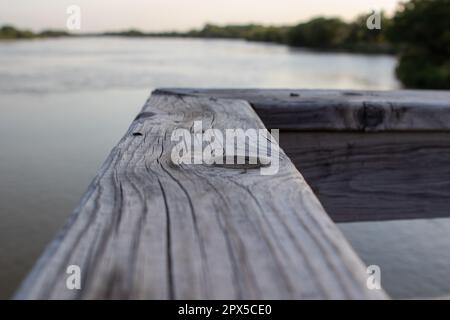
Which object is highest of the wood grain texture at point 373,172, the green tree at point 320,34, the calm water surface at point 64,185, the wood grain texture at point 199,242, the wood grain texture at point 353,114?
the green tree at point 320,34

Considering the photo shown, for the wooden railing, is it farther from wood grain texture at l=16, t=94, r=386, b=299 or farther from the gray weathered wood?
the gray weathered wood

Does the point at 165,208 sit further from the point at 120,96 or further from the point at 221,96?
the point at 120,96

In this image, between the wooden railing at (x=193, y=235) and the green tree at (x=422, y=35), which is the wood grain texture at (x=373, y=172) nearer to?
the wooden railing at (x=193, y=235)

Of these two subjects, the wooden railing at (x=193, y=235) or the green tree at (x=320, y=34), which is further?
the green tree at (x=320, y=34)

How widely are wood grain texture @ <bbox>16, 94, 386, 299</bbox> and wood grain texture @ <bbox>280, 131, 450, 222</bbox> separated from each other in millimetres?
558

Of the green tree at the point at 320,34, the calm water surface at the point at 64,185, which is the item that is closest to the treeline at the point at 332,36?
the green tree at the point at 320,34

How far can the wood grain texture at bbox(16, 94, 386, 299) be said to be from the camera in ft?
1.33

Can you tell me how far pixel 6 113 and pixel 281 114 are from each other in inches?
373

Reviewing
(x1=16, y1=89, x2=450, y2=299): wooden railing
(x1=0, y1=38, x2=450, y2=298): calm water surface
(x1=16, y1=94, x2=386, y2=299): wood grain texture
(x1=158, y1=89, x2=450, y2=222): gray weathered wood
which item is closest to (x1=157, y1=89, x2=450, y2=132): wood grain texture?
(x1=158, y1=89, x2=450, y2=222): gray weathered wood

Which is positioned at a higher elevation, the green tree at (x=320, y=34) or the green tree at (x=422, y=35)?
the green tree at (x=320, y=34)

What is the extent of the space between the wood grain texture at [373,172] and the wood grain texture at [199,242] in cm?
56

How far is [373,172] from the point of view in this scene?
1254mm

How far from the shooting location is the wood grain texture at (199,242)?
406 mm
